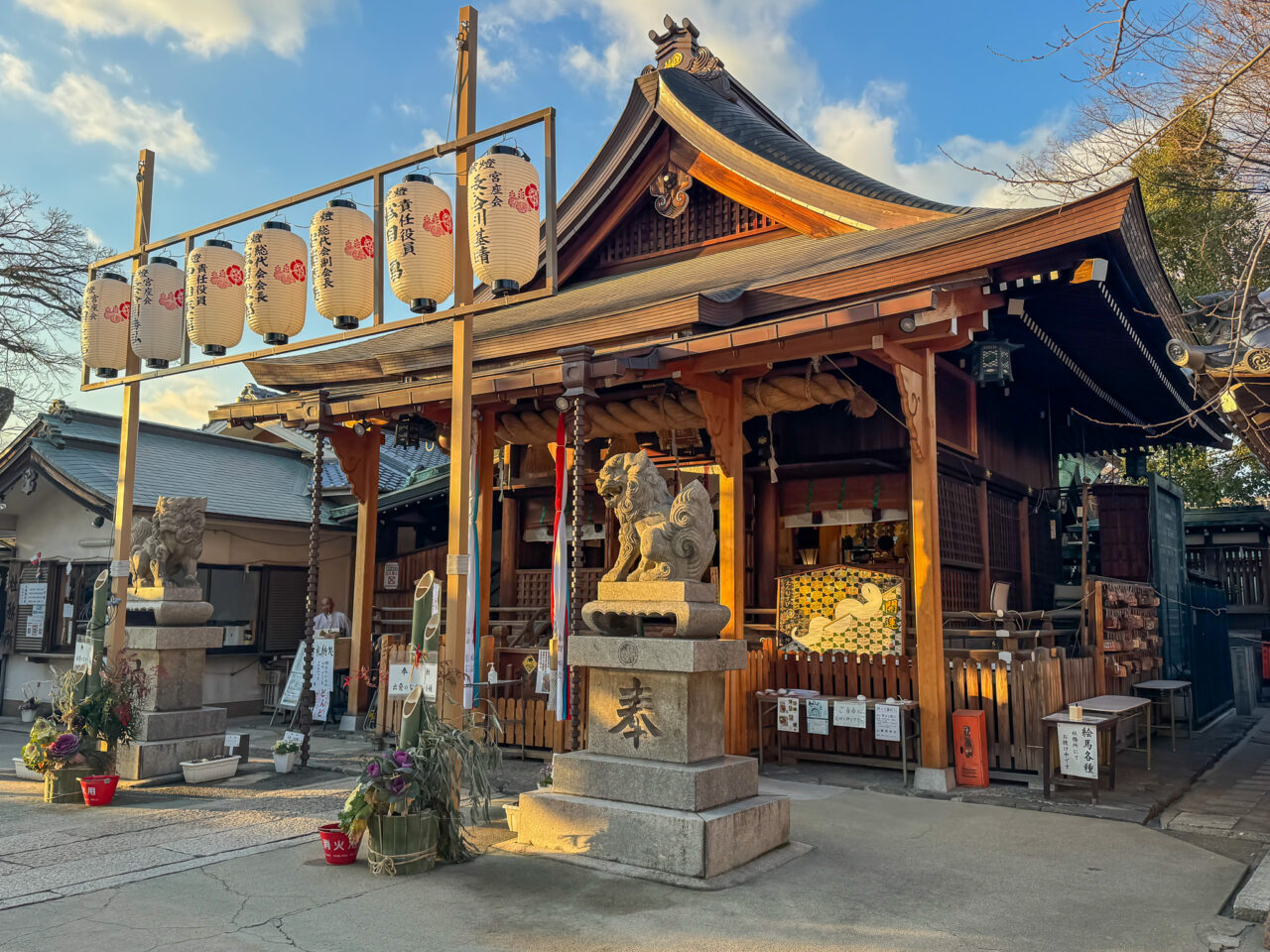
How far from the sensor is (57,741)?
8.04 metres

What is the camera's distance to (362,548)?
13.2m

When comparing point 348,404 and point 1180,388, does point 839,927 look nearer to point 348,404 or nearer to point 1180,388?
point 348,404

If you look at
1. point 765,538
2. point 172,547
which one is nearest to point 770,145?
point 765,538

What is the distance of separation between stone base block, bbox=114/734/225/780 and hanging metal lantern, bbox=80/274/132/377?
4.24m

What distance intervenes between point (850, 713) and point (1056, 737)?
1.91 metres

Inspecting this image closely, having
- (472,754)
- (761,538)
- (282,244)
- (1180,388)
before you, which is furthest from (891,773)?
(282,244)

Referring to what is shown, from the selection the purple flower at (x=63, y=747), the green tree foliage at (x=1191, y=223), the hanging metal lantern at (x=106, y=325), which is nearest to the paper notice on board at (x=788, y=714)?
the purple flower at (x=63, y=747)

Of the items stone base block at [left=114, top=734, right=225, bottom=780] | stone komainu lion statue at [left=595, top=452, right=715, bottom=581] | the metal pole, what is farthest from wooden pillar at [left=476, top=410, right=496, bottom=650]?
stone komainu lion statue at [left=595, top=452, right=715, bottom=581]

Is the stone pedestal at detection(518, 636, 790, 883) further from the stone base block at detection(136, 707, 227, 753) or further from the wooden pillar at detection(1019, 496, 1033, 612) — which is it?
the wooden pillar at detection(1019, 496, 1033, 612)

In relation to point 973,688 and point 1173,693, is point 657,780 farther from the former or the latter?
point 1173,693

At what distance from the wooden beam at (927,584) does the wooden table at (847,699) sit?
0.20 meters

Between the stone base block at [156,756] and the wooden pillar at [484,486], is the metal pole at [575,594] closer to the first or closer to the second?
the wooden pillar at [484,486]

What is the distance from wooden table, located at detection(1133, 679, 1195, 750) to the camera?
39.2 ft

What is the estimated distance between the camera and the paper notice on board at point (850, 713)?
30.1 ft
